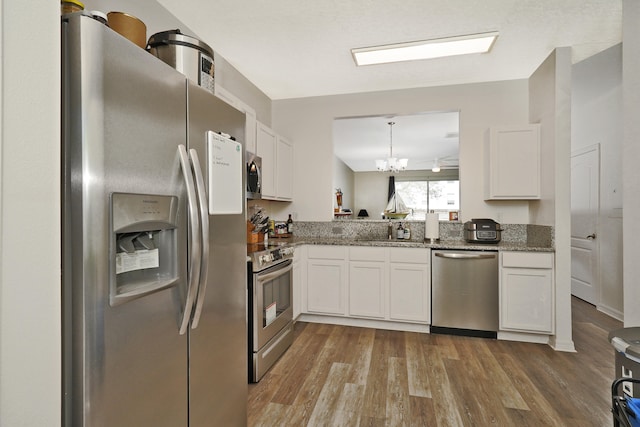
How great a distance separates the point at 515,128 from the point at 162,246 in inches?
137

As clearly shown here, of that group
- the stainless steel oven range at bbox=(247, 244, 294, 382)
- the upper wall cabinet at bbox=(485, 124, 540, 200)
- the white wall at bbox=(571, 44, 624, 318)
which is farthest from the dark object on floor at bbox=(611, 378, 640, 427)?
the white wall at bbox=(571, 44, 624, 318)

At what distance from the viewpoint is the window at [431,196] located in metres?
9.61

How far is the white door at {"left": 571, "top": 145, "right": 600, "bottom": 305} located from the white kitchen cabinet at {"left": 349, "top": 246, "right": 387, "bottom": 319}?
9.55 ft

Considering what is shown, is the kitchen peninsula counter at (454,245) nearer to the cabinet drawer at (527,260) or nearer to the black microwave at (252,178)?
the cabinet drawer at (527,260)

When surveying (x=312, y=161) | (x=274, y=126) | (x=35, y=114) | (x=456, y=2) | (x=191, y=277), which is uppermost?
(x=456, y=2)

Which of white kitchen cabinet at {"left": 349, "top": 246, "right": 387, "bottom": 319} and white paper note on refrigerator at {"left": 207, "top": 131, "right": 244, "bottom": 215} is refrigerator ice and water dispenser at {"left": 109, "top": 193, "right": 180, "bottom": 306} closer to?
white paper note on refrigerator at {"left": 207, "top": 131, "right": 244, "bottom": 215}

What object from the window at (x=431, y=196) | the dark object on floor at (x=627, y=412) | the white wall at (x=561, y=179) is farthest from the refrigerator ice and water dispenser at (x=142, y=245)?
the window at (x=431, y=196)

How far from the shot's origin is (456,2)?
7.48 ft

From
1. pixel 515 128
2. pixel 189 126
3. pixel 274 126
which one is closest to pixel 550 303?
pixel 515 128

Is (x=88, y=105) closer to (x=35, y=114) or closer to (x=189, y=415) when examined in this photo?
(x=35, y=114)

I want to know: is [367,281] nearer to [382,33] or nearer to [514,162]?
[514,162]

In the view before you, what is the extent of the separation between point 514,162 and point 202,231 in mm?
3254

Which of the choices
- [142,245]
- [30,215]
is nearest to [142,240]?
[142,245]

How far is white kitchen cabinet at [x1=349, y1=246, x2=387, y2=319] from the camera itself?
3.40 metres
